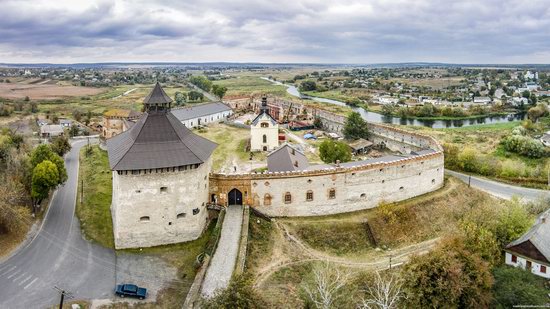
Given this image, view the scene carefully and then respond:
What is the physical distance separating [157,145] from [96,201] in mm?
13105

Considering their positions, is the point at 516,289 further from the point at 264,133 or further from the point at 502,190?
the point at 264,133

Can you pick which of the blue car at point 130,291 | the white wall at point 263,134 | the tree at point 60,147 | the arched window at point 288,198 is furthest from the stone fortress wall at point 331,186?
the tree at point 60,147

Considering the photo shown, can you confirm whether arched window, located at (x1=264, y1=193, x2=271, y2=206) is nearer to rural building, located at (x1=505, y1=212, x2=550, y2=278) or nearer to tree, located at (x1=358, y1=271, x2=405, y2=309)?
tree, located at (x1=358, y1=271, x2=405, y2=309)

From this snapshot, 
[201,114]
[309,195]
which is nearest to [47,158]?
[309,195]

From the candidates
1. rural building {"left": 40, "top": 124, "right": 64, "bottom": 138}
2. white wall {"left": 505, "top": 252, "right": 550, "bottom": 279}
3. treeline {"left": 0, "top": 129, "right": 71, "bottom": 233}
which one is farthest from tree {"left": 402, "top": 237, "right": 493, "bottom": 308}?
rural building {"left": 40, "top": 124, "right": 64, "bottom": 138}

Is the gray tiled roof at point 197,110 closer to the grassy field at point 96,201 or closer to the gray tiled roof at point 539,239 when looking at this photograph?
the grassy field at point 96,201

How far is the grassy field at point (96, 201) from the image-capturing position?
34653 millimetres

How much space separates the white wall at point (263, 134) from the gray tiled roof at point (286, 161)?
18.7 metres

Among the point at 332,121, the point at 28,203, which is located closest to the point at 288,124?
the point at 332,121

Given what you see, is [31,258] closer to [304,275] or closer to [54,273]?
[54,273]

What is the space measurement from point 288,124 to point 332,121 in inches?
341

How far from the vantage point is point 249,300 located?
2098cm

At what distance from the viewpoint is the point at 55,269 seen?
29.4 m

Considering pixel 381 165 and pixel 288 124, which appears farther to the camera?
pixel 288 124
